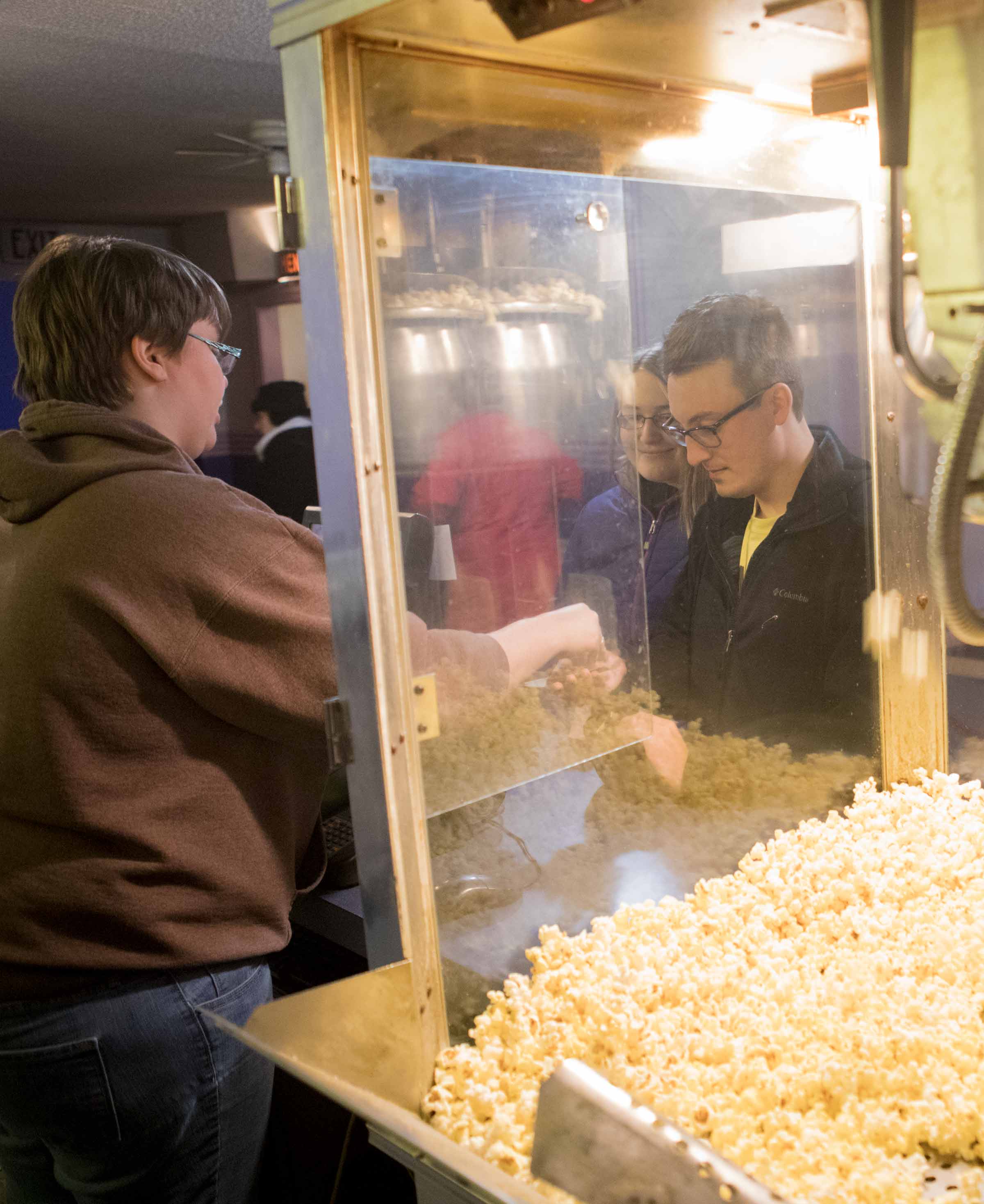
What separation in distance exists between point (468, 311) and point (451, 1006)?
2.05ft

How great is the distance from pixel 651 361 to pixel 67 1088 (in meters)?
0.98

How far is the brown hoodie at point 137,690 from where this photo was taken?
1.00 m

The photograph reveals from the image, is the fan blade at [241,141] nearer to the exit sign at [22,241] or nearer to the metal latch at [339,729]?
the exit sign at [22,241]

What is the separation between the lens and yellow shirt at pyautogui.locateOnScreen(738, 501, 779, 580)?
130 cm

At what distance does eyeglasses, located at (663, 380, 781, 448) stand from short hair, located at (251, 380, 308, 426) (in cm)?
408

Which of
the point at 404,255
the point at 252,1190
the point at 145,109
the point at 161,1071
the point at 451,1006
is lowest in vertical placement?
the point at 252,1190

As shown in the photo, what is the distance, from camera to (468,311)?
37.6 inches

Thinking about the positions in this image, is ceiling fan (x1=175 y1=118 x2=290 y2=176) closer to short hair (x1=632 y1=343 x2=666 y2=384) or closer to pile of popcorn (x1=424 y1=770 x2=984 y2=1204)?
short hair (x1=632 y1=343 x2=666 y2=384)

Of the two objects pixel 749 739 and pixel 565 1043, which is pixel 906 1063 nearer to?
pixel 565 1043

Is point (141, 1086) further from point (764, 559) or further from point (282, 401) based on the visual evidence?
point (282, 401)

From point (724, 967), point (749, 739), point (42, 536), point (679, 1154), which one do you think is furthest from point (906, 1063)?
point (42, 536)

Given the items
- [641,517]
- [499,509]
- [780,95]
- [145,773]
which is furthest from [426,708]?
[780,95]

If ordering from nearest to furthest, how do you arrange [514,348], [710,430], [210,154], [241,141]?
[514,348] < [710,430] < [241,141] < [210,154]

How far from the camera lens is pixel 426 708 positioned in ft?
2.91
